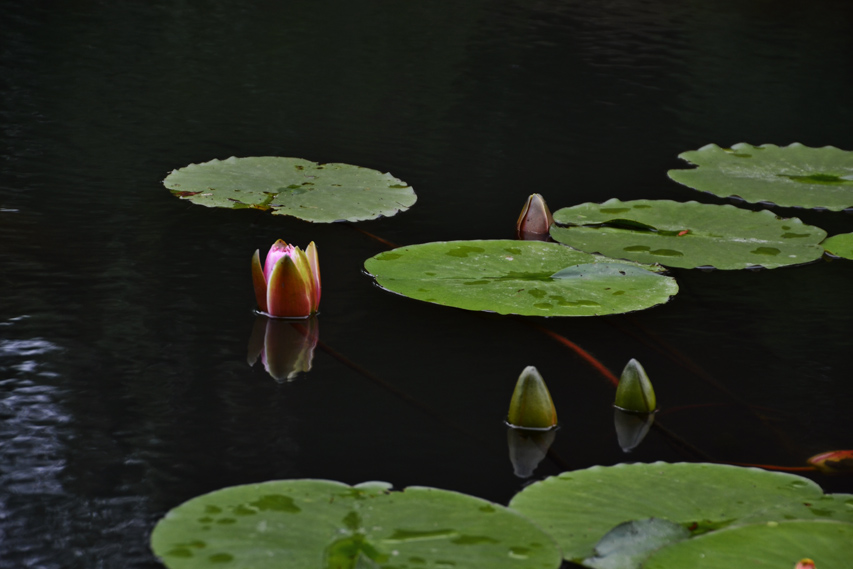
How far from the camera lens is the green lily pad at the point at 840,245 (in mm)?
2418

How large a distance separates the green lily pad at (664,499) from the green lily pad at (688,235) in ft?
3.30

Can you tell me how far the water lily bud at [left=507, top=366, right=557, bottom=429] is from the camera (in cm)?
153

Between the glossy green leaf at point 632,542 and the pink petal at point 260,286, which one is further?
the pink petal at point 260,286

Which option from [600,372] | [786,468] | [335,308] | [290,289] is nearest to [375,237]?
[335,308]

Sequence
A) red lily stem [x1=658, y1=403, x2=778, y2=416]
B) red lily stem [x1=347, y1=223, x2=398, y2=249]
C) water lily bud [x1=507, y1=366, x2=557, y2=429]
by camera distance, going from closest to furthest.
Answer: water lily bud [x1=507, y1=366, x2=557, y2=429] → red lily stem [x1=658, y1=403, x2=778, y2=416] → red lily stem [x1=347, y1=223, x2=398, y2=249]

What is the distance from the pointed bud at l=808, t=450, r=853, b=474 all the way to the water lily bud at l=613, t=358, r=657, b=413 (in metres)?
0.27

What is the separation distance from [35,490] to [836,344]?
5.16 ft

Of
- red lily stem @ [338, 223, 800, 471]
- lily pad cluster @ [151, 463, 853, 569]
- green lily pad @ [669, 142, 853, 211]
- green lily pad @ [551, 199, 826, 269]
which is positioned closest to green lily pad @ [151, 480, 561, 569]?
lily pad cluster @ [151, 463, 853, 569]

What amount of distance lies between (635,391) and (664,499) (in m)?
0.37

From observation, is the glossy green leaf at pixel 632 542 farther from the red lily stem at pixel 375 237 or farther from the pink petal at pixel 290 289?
the red lily stem at pixel 375 237

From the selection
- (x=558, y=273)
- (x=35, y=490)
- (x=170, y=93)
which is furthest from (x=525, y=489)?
(x=170, y=93)

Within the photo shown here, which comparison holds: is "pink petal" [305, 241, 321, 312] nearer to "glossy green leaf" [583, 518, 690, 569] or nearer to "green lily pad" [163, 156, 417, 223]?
"green lily pad" [163, 156, 417, 223]

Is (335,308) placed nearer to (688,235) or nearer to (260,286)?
(260,286)

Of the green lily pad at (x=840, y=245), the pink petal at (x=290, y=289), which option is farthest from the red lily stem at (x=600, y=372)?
the green lily pad at (x=840, y=245)
